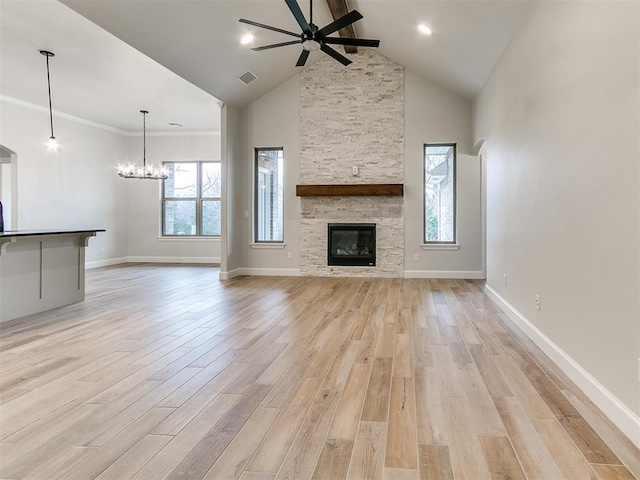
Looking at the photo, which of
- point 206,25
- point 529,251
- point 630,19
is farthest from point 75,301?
point 630,19

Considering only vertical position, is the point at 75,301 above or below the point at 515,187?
below

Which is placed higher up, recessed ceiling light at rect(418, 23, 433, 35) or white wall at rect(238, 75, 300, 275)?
recessed ceiling light at rect(418, 23, 433, 35)

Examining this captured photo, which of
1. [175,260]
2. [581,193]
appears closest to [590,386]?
[581,193]

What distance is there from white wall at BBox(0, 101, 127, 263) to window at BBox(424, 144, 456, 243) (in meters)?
6.94

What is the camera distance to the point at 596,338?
8.05 feet

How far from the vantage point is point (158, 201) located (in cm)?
1020

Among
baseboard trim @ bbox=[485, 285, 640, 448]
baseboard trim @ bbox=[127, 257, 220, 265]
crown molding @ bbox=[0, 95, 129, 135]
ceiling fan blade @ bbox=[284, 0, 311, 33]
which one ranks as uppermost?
crown molding @ bbox=[0, 95, 129, 135]

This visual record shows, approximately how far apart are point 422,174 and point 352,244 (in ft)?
5.81

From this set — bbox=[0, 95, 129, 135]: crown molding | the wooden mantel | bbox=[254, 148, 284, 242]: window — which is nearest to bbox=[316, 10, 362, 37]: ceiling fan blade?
the wooden mantel

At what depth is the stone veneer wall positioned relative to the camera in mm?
7703

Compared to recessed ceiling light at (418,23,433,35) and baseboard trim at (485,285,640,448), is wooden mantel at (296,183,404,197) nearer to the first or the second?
recessed ceiling light at (418,23,433,35)

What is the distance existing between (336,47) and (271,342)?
19.6 ft

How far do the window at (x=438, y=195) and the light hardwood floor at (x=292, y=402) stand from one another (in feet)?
10.7

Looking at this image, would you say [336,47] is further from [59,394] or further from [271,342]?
[59,394]
